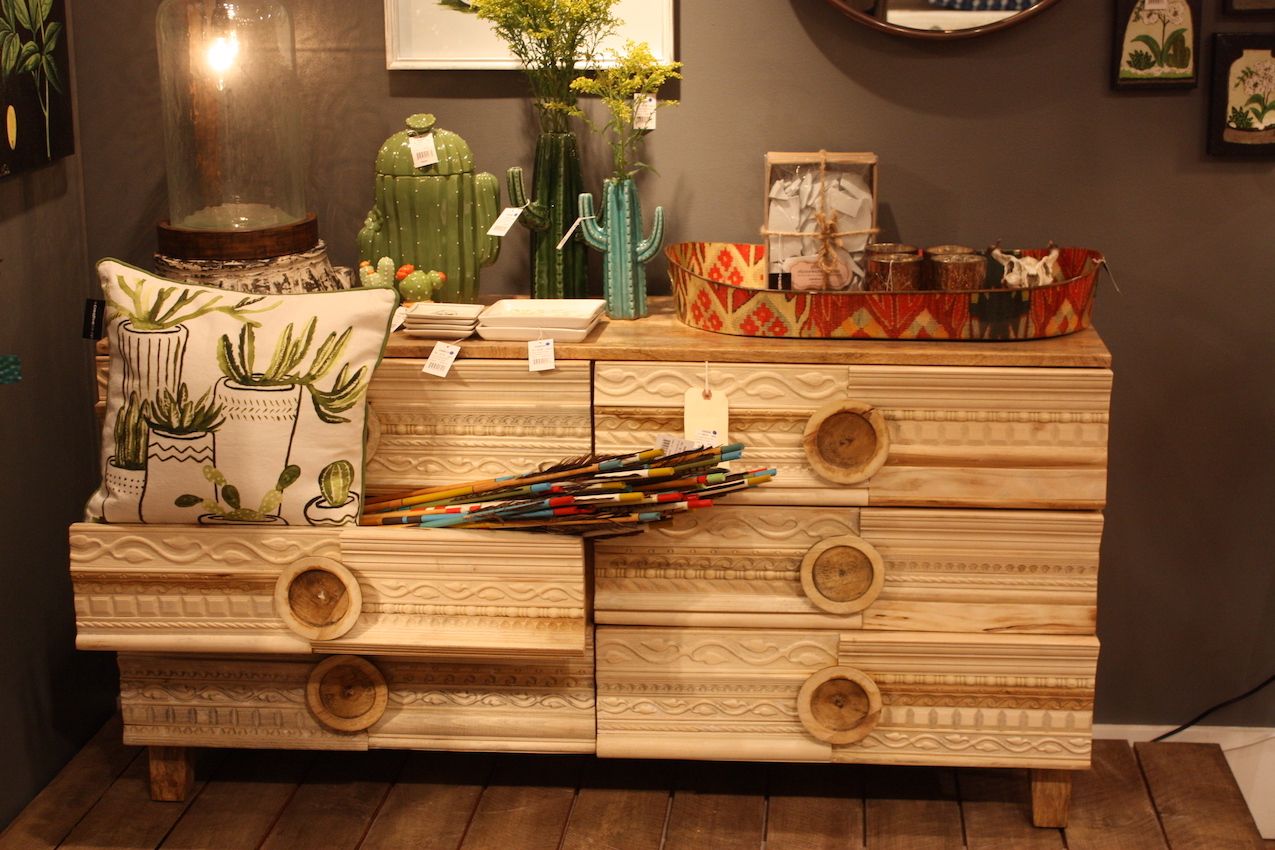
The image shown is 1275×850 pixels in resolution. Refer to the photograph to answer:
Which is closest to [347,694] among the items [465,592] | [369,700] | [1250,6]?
[369,700]

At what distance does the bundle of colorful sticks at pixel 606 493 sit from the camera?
7.30ft

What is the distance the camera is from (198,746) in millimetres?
2541

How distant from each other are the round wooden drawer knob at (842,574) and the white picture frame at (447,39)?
952 millimetres

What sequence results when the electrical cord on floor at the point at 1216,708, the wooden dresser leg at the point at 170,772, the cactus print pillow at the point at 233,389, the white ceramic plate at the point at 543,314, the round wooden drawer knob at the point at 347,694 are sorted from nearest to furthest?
the cactus print pillow at the point at 233,389, the white ceramic plate at the point at 543,314, the round wooden drawer knob at the point at 347,694, the wooden dresser leg at the point at 170,772, the electrical cord on floor at the point at 1216,708

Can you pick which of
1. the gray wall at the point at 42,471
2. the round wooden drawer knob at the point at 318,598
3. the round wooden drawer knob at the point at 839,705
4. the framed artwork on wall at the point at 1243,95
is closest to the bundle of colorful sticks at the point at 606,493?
the round wooden drawer knob at the point at 318,598

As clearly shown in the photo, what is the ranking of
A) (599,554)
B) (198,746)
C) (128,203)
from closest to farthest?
(599,554) → (198,746) → (128,203)

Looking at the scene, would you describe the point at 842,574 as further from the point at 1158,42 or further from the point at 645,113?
the point at 1158,42

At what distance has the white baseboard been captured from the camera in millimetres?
2699

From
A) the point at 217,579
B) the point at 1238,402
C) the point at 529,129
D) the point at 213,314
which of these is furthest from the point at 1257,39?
the point at 217,579

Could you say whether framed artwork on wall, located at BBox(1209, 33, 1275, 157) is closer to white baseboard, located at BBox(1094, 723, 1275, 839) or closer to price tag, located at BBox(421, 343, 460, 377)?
white baseboard, located at BBox(1094, 723, 1275, 839)

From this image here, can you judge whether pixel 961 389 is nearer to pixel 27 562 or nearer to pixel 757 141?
pixel 757 141

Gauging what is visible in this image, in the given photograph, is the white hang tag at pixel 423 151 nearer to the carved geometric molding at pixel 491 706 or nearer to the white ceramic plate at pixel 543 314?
the white ceramic plate at pixel 543 314

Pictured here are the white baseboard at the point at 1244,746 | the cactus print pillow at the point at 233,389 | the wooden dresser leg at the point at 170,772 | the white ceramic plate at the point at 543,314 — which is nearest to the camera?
the cactus print pillow at the point at 233,389

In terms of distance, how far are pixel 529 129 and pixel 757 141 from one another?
1.43 ft
